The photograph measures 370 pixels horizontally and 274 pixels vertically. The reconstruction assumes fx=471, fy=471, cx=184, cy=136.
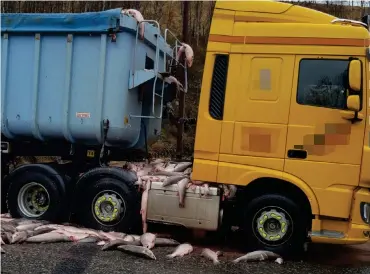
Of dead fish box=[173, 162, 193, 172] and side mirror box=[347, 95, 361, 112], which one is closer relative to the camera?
side mirror box=[347, 95, 361, 112]

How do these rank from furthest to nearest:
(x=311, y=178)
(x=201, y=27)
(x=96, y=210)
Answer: (x=201, y=27), (x=96, y=210), (x=311, y=178)

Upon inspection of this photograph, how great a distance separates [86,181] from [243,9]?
316 cm

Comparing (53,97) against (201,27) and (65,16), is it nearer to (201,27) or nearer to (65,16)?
(65,16)

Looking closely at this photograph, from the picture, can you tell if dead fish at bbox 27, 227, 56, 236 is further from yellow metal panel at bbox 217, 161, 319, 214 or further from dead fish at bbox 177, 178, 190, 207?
yellow metal panel at bbox 217, 161, 319, 214

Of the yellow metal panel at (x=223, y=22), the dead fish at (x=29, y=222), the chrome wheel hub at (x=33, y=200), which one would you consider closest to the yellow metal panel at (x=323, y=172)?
the yellow metal panel at (x=223, y=22)

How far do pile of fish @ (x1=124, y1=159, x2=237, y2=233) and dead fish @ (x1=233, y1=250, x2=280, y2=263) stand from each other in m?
0.83

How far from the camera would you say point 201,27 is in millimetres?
20406

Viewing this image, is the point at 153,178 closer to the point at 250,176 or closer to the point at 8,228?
the point at 250,176

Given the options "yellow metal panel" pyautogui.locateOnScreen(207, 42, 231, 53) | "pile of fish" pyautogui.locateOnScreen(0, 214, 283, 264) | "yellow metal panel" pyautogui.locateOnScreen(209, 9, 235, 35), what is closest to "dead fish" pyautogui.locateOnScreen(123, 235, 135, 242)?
"pile of fish" pyautogui.locateOnScreen(0, 214, 283, 264)

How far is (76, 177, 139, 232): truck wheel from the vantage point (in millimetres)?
6371

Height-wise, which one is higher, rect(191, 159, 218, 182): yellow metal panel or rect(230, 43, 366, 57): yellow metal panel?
rect(230, 43, 366, 57): yellow metal panel

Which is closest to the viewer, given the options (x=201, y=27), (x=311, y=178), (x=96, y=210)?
(x=311, y=178)

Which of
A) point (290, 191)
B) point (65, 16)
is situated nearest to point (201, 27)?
point (65, 16)

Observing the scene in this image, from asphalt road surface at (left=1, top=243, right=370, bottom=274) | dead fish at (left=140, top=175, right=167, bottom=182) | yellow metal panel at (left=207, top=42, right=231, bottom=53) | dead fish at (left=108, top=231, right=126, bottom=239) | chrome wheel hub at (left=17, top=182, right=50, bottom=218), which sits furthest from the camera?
chrome wheel hub at (left=17, top=182, right=50, bottom=218)
